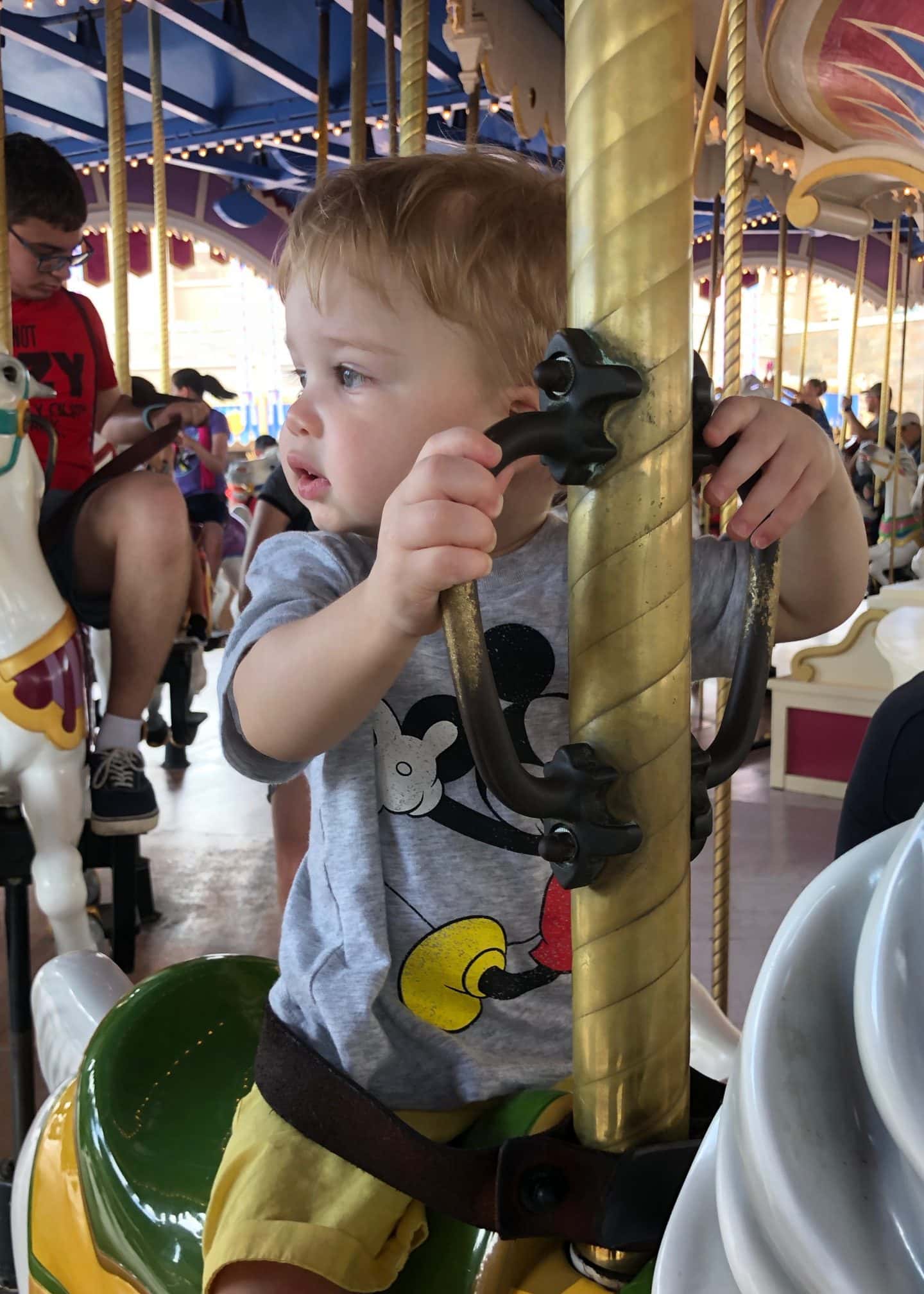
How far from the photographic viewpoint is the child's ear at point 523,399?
0.57 meters

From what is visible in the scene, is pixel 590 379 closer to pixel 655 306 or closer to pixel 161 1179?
pixel 655 306

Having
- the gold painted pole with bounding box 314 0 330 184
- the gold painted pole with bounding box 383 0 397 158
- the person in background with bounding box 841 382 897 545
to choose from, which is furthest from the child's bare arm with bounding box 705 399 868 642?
the person in background with bounding box 841 382 897 545

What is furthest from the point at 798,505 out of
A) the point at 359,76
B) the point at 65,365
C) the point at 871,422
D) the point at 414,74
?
the point at 871,422

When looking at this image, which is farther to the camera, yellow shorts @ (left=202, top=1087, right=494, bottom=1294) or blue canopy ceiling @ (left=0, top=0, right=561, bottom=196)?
blue canopy ceiling @ (left=0, top=0, right=561, bottom=196)

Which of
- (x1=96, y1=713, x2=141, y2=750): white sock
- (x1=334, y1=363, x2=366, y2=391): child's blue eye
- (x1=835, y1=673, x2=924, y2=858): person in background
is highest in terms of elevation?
(x1=334, y1=363, x2=366, y2=391): child's blue eye

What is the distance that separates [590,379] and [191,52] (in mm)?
5005

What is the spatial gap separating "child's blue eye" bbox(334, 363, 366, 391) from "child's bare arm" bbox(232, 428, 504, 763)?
12 cm

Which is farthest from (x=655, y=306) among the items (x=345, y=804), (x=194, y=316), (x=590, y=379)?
(x=194, y=316)

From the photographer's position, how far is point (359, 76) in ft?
4.40

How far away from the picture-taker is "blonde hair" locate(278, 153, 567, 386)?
0.54 meters

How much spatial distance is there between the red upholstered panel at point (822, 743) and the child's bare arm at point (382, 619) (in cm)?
281

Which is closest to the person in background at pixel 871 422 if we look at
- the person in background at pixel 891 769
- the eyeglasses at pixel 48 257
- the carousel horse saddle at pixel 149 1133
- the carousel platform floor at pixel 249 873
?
the carousel platform floor at pixel 249 873

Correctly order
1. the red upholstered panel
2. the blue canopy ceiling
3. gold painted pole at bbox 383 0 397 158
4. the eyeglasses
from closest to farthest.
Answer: gold painted pole at bbox 383 0 397 158
the eyeglasses
the red upholstered panel
the blue canopy ceiling

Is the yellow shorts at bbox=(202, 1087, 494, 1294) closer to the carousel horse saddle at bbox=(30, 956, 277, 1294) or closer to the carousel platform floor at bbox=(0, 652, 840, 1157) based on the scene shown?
the carousel horse saddle at bbox=(30, 956, 277, 1294)
